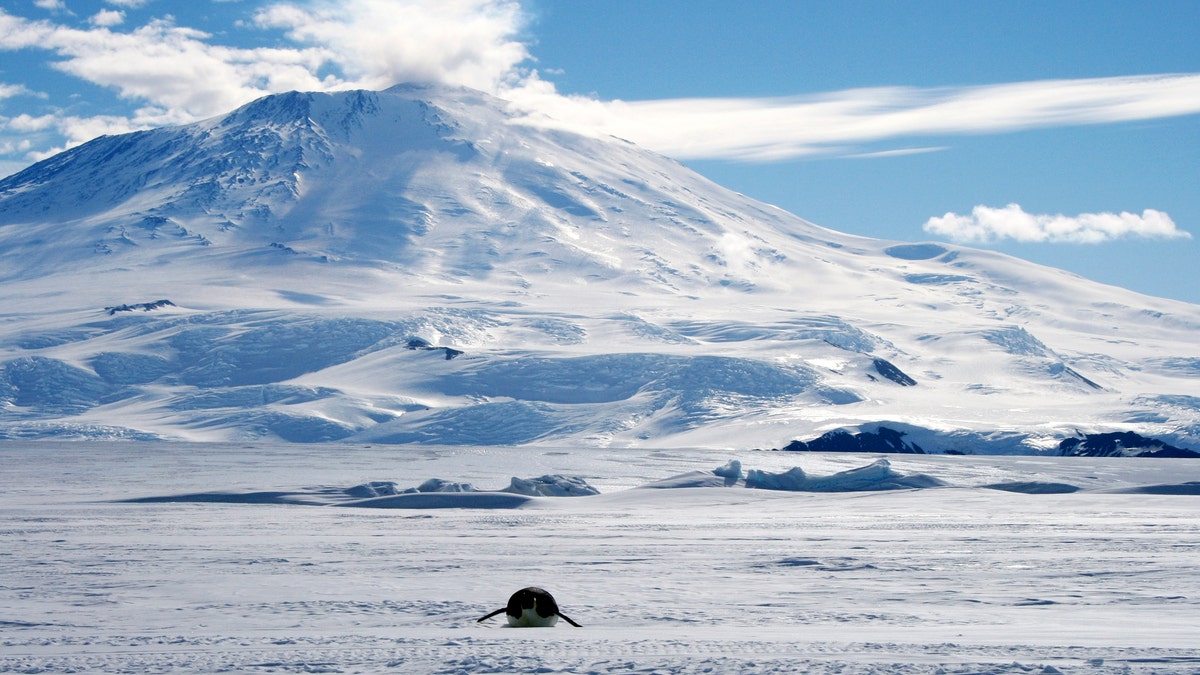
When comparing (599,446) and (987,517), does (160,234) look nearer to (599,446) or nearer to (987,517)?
(599,446)

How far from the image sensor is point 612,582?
1234 centimetres

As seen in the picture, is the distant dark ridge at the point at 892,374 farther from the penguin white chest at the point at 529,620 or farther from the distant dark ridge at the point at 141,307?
the penguin white chest at the point at 529,620

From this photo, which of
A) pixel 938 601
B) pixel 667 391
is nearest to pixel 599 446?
pixel 667 391

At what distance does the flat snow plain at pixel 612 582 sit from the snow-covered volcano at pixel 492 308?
1419 inches

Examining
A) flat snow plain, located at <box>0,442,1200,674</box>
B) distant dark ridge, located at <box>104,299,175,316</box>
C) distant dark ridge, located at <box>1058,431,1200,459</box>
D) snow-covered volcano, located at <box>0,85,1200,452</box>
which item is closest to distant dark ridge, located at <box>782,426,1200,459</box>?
distant dark ridge, located at <box>1058,431,1200,459</box>

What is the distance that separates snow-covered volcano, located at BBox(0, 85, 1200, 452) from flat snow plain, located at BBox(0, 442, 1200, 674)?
3603 centimetres

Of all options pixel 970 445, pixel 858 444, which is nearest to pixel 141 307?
pixel 858 444

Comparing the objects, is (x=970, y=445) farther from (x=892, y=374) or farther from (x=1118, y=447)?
(x=892, y=374)

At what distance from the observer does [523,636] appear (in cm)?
920

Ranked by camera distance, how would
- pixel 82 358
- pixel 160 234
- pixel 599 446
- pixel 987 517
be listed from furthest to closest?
pixel 160 234
pixel 82 358
pixel 599 446
pixel 987 517

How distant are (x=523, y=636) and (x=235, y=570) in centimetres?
508

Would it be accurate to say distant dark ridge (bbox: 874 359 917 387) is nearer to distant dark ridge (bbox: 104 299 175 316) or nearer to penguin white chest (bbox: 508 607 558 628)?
distant dark ridge (bbox: 104 299 175 316)

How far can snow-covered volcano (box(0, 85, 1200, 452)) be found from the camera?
6481 centimetres

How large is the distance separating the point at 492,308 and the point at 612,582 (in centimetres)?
8399
